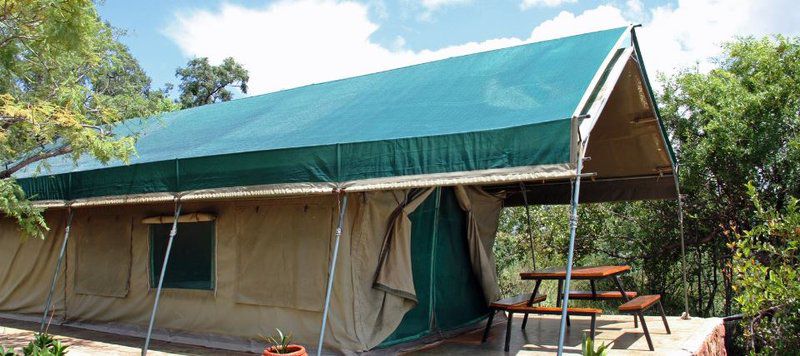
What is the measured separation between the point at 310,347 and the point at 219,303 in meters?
1.25

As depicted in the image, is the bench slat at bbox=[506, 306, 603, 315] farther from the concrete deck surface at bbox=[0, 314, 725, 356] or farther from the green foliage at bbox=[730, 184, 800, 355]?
the green foliage at bbox=[730, 184, 800, 355]

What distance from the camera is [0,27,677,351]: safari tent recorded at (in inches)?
179

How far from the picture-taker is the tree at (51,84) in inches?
209

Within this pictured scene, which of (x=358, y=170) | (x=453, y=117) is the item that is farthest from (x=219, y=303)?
(x=453, y=117)

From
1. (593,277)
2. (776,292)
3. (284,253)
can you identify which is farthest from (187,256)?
(776,292)

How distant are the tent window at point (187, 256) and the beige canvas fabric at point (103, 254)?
16.7 inches

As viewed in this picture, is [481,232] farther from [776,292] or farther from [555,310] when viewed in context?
[776,292]

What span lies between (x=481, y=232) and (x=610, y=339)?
2214 millimetres

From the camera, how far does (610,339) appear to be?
19.1ft

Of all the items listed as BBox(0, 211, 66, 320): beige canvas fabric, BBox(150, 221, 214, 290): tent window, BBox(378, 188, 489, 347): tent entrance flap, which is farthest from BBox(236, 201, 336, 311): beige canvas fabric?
→ BBox(0, 211, 66, 320): beige canvas fabric

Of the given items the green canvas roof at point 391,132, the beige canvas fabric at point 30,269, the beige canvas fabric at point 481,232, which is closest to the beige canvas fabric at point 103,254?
the beige canvas fabric at point 30,269

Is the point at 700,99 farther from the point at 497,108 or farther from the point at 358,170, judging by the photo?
the point at 358,170

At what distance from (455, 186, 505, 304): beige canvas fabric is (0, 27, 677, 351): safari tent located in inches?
1.0

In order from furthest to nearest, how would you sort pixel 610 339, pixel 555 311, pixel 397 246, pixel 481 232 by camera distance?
1. pixel 481 232
2. pixel 610 339
3. pixel 397 246
4. pixel 555 311
